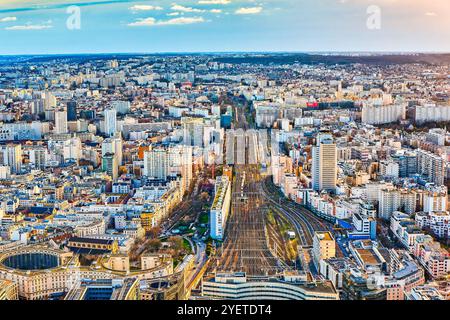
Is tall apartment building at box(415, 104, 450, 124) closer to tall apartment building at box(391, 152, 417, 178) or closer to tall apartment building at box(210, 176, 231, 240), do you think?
tall apartment building at box(391, 152, 417, 178)

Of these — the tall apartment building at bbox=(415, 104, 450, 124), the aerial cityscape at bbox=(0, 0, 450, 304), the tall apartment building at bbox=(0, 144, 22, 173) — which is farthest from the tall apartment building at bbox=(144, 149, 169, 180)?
the tall apartment building at bbox=(415, 104, 450, 124)

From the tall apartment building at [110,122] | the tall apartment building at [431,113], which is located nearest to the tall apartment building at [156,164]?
the tall apartment building at [110,122]

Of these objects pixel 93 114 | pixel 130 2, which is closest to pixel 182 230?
pixel 130 2

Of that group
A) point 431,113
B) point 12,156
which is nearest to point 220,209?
point 12,156

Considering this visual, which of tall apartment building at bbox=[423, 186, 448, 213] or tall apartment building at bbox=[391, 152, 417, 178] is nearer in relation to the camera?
tall apartment building at bbox=[423, 186, 448, 213]
